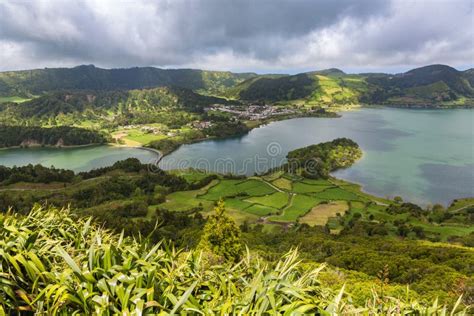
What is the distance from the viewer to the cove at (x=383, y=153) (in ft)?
165

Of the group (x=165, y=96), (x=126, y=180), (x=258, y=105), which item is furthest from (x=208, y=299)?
(x=165, y=96)

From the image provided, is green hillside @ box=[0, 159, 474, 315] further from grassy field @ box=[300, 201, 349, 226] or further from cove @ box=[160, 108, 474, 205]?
cove @ box=[160, 108, 474, 205]

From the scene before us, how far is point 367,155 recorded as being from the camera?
71.8 metres

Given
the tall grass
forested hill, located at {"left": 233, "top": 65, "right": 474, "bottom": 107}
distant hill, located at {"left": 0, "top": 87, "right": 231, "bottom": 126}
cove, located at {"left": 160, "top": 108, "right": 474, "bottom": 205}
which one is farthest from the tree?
forested hill, located at {"left": 233, "top": 65, "right": 474, "bottom": 107}

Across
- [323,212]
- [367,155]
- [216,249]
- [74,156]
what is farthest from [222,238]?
[74,156]

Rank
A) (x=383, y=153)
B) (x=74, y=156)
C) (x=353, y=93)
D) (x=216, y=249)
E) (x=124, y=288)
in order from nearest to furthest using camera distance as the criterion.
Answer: (x=124, y=288)
(x=216, y=249)
(x=383, y=153)
(x=74, y=156)
(x=353, y=93)

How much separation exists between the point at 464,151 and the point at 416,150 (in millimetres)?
10553

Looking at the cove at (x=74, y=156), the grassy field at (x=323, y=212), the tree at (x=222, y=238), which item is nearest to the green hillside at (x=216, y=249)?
the grassy field at (x=323, y=212)

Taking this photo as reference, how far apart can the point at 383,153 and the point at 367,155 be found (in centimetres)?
475

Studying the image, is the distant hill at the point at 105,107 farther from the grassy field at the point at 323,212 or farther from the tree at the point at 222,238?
the tree at the point at 222,238

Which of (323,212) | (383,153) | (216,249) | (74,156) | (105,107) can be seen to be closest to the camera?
(216,249)

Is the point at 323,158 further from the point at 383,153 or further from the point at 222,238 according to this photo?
the point at 222,238

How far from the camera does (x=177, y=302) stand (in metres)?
2.27

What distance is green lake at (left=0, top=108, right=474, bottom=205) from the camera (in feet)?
169
